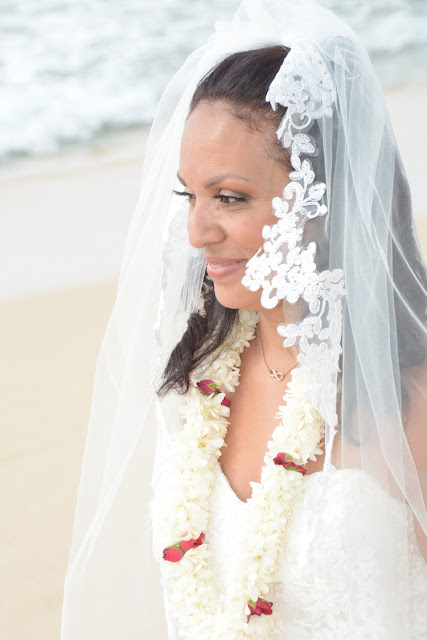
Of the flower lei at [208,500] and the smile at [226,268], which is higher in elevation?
the smile at [226,268]

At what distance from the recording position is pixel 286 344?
6.53 feet

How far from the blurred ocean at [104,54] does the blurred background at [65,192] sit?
0.02m

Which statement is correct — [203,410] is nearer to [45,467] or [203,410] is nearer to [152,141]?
[152,141]

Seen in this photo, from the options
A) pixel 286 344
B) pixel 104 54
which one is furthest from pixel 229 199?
pixel 104 54

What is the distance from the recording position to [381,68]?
9586mm

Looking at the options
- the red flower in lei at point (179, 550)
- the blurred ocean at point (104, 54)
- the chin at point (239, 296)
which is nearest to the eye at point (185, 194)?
the chin at point (239, 296)

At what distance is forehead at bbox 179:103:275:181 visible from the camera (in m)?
2.00

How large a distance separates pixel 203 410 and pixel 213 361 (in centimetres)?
14

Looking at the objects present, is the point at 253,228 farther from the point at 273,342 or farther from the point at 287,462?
the point at 287,462

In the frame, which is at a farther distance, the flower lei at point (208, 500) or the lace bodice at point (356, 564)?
the flower lei at point (208, 500)

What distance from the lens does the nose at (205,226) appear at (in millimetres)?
2078

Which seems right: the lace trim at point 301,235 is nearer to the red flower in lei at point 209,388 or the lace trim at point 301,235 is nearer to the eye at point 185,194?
the eye at point 185,194

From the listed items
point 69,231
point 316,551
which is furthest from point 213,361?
point 69,231

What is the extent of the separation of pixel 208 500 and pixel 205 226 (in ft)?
2.42
